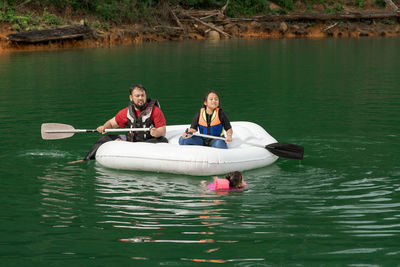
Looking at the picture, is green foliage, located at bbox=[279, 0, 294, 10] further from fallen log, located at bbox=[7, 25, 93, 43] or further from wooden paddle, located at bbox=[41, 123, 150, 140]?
wooden paddle, located at bbox=[41, 123, 150, 140]

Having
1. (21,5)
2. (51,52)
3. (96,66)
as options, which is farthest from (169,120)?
(21,5)

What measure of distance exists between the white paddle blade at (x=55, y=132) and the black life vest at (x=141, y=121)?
86 centimetres

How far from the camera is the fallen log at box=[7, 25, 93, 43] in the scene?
867 inches

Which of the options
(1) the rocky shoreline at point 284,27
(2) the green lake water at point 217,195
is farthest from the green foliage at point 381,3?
(2) the green lake water at point 217,195

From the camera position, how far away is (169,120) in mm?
9656

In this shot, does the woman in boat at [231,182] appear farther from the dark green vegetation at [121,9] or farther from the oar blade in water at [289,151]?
the dark green vegetation at [121,9]

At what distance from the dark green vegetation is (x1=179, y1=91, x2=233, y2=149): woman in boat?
17.6 m

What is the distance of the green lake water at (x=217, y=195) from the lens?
4312 millimetres

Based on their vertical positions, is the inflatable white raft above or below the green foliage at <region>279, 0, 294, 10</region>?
below

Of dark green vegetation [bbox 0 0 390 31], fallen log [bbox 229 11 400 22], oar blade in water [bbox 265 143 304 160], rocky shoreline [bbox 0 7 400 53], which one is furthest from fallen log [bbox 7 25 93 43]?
oar blade in water [bbox 265 143 304 160]

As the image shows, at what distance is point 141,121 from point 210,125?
2.79 feet

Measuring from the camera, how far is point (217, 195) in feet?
18.6

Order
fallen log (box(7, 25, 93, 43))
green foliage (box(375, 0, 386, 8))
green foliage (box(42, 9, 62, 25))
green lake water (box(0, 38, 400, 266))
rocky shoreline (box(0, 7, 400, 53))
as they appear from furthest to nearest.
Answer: green foliage (box(375, 0, 386, 8)) → rocky shoreline (box(0, 7, 400, 53)) → green foliage (box(42, 9, 62, 25)) → fallen log (box(7, 25, 93, 43)) → green lake water (box(0, 38, 400, 266))

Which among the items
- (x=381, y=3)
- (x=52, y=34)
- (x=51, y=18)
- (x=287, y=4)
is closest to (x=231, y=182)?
(x=52, y=34)
